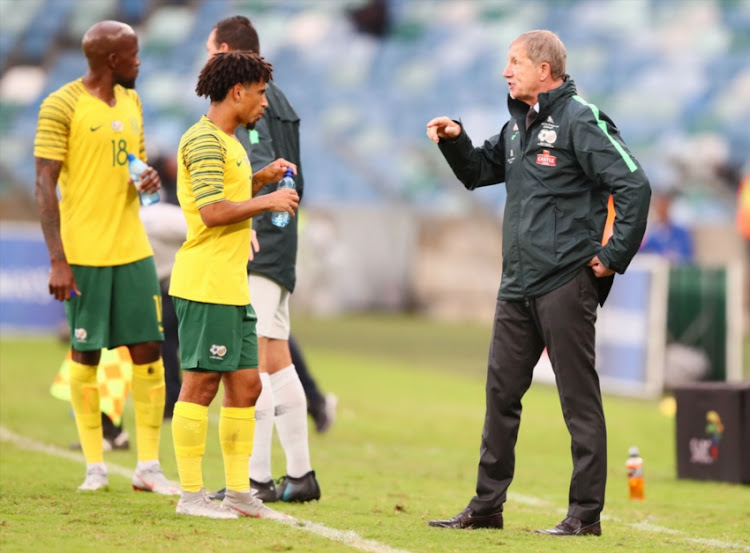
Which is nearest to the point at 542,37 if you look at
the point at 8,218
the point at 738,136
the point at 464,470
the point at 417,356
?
the point at 464,470

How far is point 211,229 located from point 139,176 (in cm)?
102

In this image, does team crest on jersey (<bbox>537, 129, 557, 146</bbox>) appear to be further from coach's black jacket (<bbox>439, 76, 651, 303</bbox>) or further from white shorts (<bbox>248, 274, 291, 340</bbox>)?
white shorts (<bbox>248, 274, 291, 340</bbox>)

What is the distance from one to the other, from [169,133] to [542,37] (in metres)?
19.3

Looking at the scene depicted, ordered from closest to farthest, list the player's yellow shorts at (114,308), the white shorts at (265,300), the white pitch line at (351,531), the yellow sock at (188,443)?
the white pitch line at (351,531) < the yellow sock at (188,443) < the white shorts at (265,300) < the player's yellow shorts at (114,308)

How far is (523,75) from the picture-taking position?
5.18 metres

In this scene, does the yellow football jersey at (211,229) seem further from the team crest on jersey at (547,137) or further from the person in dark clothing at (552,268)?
the team crest on jersey at (547,137)

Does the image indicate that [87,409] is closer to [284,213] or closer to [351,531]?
[284,213]

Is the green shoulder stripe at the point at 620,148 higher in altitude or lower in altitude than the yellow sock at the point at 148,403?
higher

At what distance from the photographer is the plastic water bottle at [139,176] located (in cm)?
584

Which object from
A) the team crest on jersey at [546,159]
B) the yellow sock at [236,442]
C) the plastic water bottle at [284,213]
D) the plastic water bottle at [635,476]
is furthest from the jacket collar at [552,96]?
the plastic water bottle at [635,476]

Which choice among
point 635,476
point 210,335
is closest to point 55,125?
point 210,335

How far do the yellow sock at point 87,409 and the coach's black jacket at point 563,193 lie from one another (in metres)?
2.08

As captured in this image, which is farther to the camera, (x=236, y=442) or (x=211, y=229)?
(x=236, y=442)

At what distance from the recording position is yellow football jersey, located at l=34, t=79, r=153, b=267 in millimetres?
5898
